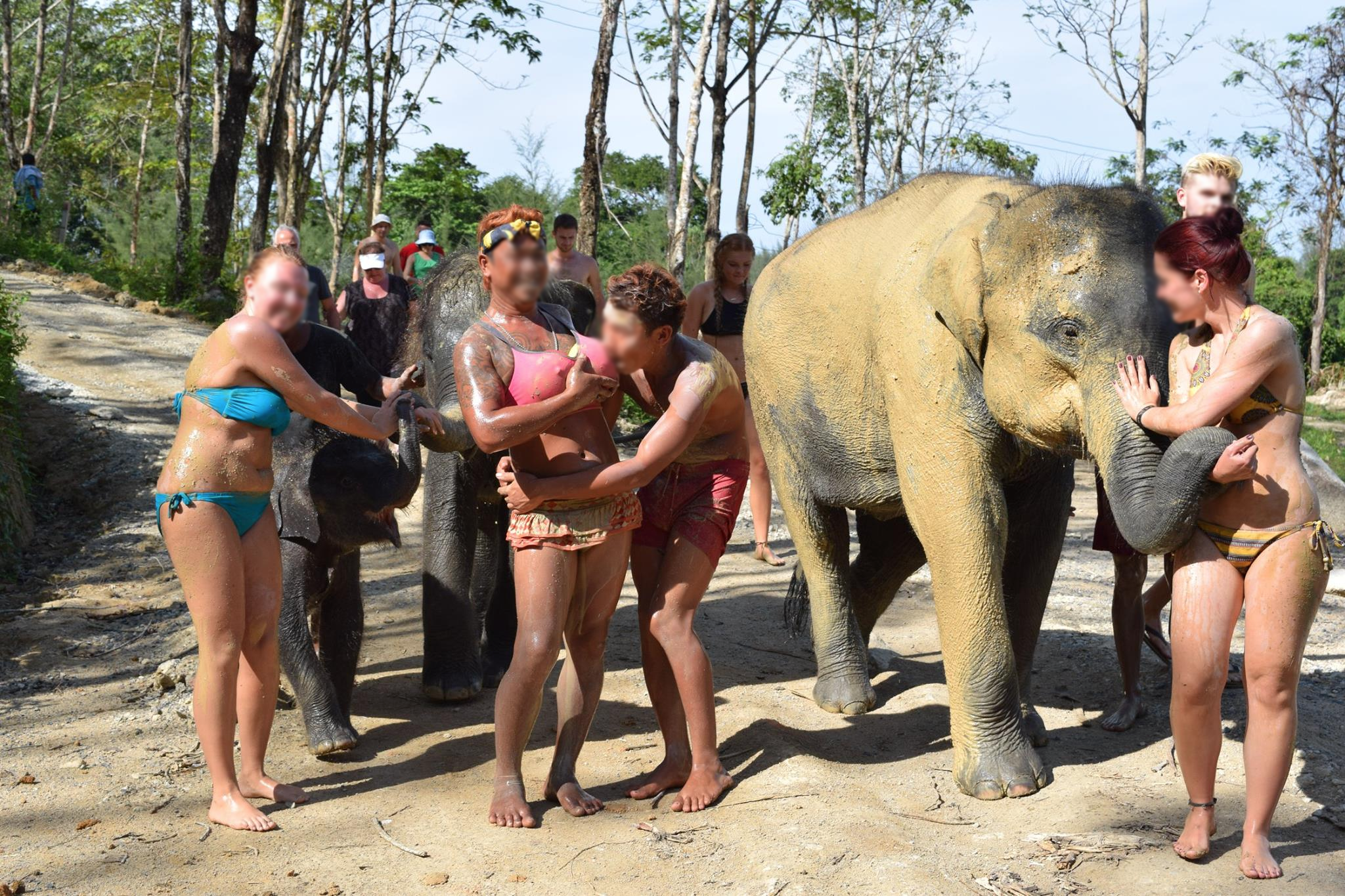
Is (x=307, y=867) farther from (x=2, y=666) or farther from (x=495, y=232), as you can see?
(x=2, y=666)

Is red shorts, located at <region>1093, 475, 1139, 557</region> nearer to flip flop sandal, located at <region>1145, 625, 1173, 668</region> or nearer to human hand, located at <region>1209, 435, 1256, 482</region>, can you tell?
flip flop sandal, located at <region>1145, 625, 1173, 668</region>

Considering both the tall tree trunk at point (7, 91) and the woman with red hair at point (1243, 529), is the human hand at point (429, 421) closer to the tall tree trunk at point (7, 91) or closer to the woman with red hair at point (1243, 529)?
the woman with red hair at point (1243, 529)

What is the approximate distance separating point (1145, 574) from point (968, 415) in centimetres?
138

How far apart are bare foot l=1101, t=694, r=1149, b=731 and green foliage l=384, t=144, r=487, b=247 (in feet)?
76.7

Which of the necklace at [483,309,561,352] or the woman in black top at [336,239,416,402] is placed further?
the woman in black top at [336,239,416,402]

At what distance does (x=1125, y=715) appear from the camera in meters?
4.85

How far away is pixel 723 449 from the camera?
418 centimetres

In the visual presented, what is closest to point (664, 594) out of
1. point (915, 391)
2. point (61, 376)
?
point (915, 391)

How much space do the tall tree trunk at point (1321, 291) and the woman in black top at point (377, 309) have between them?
22516 mm

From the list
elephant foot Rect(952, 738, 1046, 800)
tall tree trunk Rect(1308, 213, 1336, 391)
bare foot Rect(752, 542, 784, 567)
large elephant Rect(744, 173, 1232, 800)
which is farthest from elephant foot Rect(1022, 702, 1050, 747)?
tall tree trunk Rect(1308, 213, 1336, 391)

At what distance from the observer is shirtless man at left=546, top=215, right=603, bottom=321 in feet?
27.8

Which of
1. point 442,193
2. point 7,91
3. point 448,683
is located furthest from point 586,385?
point 442,193

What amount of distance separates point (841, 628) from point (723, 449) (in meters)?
1.48

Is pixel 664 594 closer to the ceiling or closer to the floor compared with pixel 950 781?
closer to the ceiling
